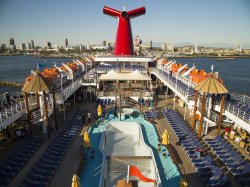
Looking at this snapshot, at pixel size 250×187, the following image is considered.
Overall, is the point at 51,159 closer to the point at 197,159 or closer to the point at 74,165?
the point at 74,165

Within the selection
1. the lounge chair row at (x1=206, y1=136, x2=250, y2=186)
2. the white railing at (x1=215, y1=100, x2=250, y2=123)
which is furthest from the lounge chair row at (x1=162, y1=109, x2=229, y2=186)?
the white railing at (x1=215, y1=100, x2=250, y2=123)

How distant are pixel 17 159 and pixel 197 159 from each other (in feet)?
30.8

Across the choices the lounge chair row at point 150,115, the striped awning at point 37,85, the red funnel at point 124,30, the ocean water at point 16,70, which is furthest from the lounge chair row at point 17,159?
the red funnel at point 124,30

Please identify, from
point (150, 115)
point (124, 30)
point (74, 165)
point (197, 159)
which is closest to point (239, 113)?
point (197, 159)

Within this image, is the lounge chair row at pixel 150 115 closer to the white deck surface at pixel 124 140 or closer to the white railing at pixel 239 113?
the white deck surface at pixel 124 140

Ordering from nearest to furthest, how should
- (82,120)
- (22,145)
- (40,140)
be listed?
(22,145) → (40,140) → (82,120)

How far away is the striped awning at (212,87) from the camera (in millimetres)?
12902

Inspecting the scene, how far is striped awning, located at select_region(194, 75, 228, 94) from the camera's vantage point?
12.9m

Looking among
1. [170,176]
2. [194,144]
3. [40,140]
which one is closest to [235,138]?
[194,144]

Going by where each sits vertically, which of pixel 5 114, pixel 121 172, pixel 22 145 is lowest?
pixel 121 172

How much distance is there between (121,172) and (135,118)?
7.65 m

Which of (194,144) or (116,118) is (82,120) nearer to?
(116,118)

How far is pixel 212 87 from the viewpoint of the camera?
42.9 feet

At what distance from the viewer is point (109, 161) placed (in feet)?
37.8
